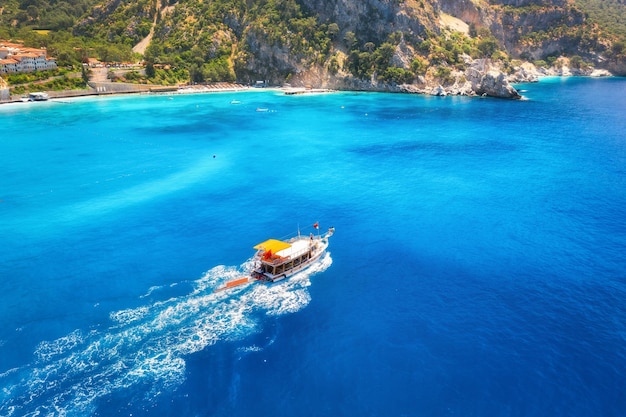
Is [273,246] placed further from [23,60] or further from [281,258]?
[23,60]

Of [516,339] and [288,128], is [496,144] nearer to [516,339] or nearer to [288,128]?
[288,128]

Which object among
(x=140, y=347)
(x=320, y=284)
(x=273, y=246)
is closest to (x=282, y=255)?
(x=273, y=246)

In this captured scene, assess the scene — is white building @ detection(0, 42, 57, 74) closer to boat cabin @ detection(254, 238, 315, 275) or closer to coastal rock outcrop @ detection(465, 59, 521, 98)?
boat cabin @ detection(254, 238, 315, 275)

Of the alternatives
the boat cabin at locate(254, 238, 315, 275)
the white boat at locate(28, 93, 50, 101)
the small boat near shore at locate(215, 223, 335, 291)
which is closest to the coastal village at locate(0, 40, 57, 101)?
the white boat at locate(28, 93, 50, 101)

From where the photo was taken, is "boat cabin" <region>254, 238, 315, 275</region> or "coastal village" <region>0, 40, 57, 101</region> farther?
"coastal village" <region>0, 40, 57, 101</region>

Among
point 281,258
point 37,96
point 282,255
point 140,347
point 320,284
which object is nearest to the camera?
point 140,347

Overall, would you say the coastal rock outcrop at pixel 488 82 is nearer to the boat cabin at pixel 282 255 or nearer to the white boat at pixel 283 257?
the white boat at pixel 283 257
